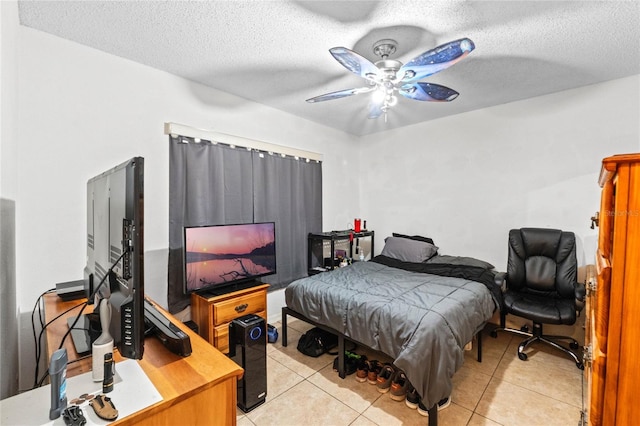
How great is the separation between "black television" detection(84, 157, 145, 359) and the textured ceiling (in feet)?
4.48

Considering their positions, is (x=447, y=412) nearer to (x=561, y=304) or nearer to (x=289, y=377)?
(x=289, y=377)

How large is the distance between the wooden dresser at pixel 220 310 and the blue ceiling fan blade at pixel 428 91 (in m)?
2.18

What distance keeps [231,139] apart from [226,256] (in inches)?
48.5

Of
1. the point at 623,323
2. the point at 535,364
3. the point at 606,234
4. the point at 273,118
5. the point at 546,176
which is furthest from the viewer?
the point at 273,118

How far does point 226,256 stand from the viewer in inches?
101

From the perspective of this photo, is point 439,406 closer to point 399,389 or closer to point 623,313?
point 399,389

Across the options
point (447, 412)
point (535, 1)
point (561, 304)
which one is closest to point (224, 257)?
point (447, 412)

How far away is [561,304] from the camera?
2.46 metres

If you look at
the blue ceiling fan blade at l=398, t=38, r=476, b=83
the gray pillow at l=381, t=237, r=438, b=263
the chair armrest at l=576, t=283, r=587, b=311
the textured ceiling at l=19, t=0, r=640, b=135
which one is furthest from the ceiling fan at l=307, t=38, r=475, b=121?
the chair armrest at l=576, t=283, r=587, b=311

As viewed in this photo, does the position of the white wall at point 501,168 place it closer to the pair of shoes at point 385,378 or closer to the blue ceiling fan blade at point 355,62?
the pair of shoes at point 385,378

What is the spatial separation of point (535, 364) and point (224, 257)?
2.99 metres

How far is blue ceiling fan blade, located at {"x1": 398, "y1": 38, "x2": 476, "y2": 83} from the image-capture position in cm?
142

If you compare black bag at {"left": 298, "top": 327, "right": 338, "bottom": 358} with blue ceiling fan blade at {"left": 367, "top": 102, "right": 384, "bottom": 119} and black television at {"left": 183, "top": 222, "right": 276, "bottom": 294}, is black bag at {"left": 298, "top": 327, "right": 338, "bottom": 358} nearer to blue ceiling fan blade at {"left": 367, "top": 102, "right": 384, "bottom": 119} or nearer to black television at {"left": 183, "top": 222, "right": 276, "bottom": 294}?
black television at {"left": 183, "top": 222, "right": 276, "bottom": 294}

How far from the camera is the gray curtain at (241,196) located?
99.7 inches
